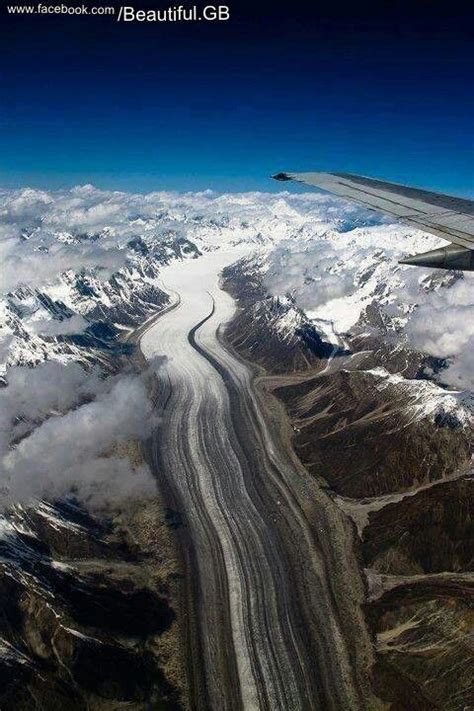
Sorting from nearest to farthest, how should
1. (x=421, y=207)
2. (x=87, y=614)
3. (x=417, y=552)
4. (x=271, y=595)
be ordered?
(x=421, y=207) < (x=87, y=614) < (x=271, y=595) < (x=417, y=552)

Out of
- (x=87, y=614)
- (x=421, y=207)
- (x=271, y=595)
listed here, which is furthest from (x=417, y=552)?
(x=421, y=207)

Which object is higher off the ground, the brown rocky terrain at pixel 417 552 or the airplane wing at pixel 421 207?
the airplane wing at pixel 421 207

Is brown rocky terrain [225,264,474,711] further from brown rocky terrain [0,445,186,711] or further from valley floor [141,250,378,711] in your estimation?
brown rocky terrain [0,445,186,711]

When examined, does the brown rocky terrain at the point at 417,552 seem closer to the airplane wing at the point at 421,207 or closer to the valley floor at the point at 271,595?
the valley floor at the point at 271,595

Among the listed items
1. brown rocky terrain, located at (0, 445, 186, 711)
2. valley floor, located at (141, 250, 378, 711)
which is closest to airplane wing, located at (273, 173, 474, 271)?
valley floor, located at (141, 250, 378, 711)

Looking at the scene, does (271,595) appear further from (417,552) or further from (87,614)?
(87,614)

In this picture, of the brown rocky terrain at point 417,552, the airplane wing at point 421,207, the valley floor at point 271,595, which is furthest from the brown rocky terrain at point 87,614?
the airplane wing at point 421,207

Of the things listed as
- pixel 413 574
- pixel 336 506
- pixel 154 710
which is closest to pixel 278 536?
pixel 336 506

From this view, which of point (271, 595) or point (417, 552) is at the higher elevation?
point (417, 552)

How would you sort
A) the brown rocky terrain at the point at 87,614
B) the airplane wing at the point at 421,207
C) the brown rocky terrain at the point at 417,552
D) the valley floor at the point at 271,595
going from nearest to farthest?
the airplane wing at the point at 421,207 < the brown rocky terrain at the point at 87,614 < the brown rocky terrain at the point at 417,552 < the valley floor at the point at 271,595
